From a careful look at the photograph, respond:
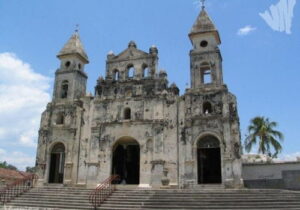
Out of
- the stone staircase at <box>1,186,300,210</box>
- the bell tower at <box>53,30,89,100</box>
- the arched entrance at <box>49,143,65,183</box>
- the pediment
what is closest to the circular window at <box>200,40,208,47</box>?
the pediment

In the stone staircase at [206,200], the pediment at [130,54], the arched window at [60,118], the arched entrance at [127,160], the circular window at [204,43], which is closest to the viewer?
the stone staircase at [206,200]

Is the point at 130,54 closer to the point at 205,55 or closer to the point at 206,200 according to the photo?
the point at 205,55

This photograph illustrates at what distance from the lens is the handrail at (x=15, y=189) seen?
71.3 ft

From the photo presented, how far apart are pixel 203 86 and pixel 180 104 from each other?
7.14 feet

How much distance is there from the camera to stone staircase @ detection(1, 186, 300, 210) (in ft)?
53.7

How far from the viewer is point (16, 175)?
131ft

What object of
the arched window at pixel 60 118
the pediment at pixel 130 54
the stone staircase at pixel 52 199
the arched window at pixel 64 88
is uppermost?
the pediment at pixel 130 54

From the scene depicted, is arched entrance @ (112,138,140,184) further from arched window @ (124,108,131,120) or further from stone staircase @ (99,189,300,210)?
stone staircase @ (99,189,300,210)

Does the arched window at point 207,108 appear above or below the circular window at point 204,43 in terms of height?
below

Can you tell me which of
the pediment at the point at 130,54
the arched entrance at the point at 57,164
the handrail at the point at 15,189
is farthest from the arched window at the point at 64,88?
the handrail at the point at 15,189

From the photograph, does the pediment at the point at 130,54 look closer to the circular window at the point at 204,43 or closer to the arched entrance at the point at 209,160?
the circular window at the point at 204,43

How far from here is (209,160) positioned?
2505cm

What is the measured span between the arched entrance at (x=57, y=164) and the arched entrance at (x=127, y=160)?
4.63 meters

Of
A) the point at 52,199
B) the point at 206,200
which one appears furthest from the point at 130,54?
the point at 206,200
